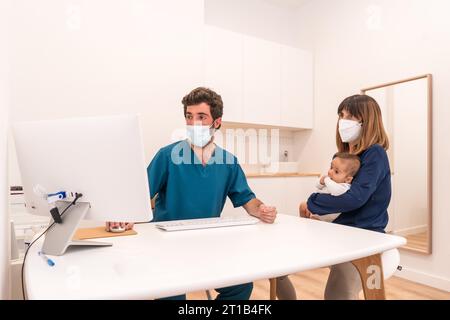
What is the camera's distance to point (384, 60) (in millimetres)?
3076

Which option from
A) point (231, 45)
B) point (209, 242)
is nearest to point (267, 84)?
point (231, 45)

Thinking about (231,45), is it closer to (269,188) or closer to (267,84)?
(267,84)

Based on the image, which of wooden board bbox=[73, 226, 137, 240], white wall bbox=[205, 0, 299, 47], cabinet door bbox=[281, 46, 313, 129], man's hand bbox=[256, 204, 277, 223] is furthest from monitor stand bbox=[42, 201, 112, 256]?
white wall bbox=[205, 0, 299, 47]

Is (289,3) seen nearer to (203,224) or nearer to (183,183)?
(183,183)

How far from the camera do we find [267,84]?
11.4 ft

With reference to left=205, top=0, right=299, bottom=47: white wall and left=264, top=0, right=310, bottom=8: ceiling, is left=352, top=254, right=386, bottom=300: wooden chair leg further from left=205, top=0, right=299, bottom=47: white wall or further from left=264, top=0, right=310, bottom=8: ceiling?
left=264, top=0, right=310, bottom=8: ceiling

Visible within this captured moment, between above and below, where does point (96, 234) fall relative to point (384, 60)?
below

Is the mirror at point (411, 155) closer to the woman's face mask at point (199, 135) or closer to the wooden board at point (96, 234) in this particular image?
the woman's face mask at point (199, 135)

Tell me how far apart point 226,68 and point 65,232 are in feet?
8.16

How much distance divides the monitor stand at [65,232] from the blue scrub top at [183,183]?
57 centimetres

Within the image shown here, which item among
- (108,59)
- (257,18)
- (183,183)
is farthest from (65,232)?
(257,18)

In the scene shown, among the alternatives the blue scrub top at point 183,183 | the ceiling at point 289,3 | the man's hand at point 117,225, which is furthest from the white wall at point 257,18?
the man's hand at point 117,225

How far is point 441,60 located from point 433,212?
126cm

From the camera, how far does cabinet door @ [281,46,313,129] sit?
3609 millimetres
